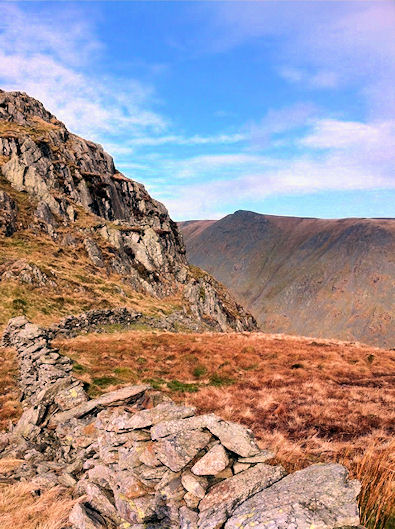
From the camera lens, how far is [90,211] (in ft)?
259

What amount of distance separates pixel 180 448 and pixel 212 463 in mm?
797

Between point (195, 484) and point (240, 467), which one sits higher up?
point (240, 467)

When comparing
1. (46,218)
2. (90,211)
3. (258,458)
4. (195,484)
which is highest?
(90,211)

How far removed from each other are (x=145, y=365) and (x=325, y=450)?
1604 cm

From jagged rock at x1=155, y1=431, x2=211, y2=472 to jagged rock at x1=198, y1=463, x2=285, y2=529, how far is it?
0.89m

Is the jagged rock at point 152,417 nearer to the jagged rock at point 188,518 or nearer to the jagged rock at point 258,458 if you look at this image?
the jagged rock at point 258,458

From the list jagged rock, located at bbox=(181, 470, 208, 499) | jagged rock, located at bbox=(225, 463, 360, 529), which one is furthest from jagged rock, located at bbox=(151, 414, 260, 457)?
jagged rock, located at bbox=(225, 463, 360, 529)

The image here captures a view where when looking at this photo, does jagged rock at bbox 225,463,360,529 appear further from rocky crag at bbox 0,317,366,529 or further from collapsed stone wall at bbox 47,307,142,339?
collapsed stone wall at bbox 47,307,142,339

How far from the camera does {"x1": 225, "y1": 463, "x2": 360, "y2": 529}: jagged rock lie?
4402mm

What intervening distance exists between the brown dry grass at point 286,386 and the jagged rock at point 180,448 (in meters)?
1.92

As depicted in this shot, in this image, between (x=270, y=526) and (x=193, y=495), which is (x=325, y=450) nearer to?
(x=193, y=495)

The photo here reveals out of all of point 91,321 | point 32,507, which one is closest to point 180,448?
point 32,507

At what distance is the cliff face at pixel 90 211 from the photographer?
62375 mm

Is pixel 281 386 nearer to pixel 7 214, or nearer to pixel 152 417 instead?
pixel 152 417
